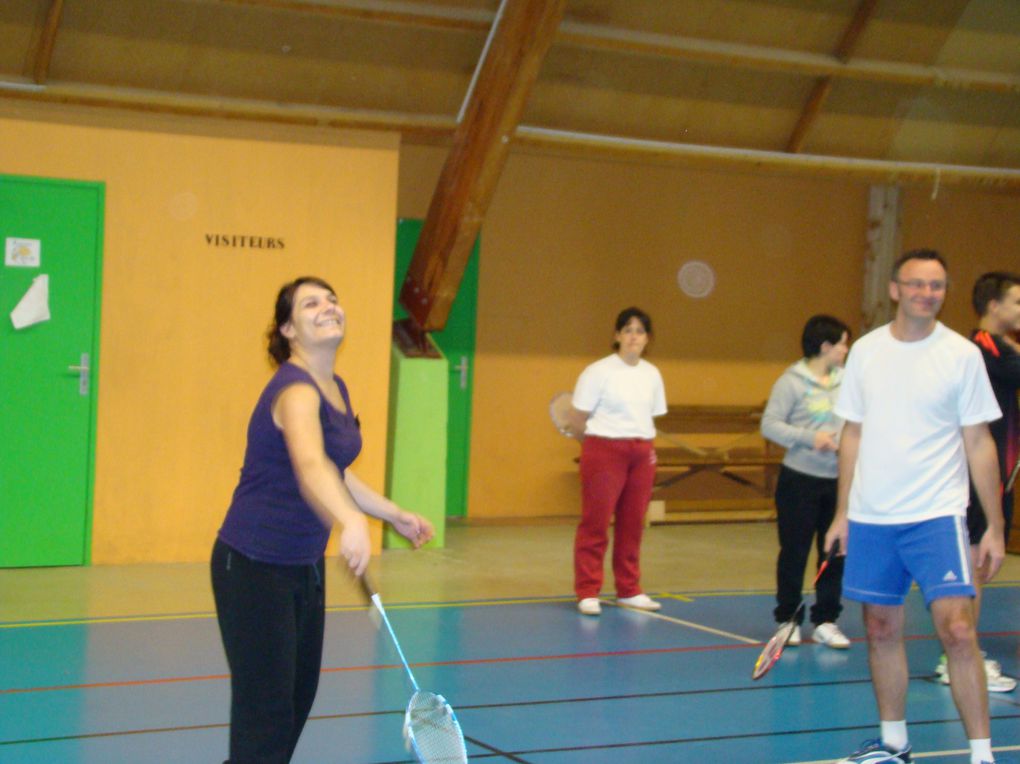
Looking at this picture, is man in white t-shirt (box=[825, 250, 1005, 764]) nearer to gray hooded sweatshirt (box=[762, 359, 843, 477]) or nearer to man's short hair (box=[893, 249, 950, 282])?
man's short hair (box=[893, 249, 950, 282])

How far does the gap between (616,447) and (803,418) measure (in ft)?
3.78

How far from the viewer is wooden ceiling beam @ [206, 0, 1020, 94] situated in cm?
842

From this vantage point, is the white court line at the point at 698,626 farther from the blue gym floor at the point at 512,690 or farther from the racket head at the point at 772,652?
the racket head at the point at 772,652

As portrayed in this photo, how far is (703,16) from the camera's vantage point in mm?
9359

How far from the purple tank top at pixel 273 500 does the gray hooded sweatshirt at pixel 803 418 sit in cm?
378

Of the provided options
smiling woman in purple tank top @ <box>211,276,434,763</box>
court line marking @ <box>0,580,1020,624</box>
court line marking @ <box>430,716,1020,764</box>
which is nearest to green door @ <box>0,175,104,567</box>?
court line marking @ <box>0,580,1020,624</box>

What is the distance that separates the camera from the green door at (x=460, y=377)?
440 inches

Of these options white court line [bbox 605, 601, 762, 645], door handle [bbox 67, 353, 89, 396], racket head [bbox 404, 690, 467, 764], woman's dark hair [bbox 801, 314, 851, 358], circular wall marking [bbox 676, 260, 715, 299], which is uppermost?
circular wall marking [bbox 676, 260, 715, 299]

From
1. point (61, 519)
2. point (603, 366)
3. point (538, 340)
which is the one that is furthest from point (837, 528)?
point (538, 340)

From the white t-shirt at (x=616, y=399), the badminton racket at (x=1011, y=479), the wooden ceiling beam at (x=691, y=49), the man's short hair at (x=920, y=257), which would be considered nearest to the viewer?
the man's short hair at (x=920, y=257)

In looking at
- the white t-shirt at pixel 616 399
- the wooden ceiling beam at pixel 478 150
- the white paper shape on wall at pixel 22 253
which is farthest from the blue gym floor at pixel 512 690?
the wooden ceiling beam at pixel 478 150

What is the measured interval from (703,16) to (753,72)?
0.81 metres

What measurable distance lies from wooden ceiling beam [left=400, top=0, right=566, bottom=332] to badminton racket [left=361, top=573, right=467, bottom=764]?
5.50m

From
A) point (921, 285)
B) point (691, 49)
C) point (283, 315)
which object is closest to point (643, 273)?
point (691, 49)
